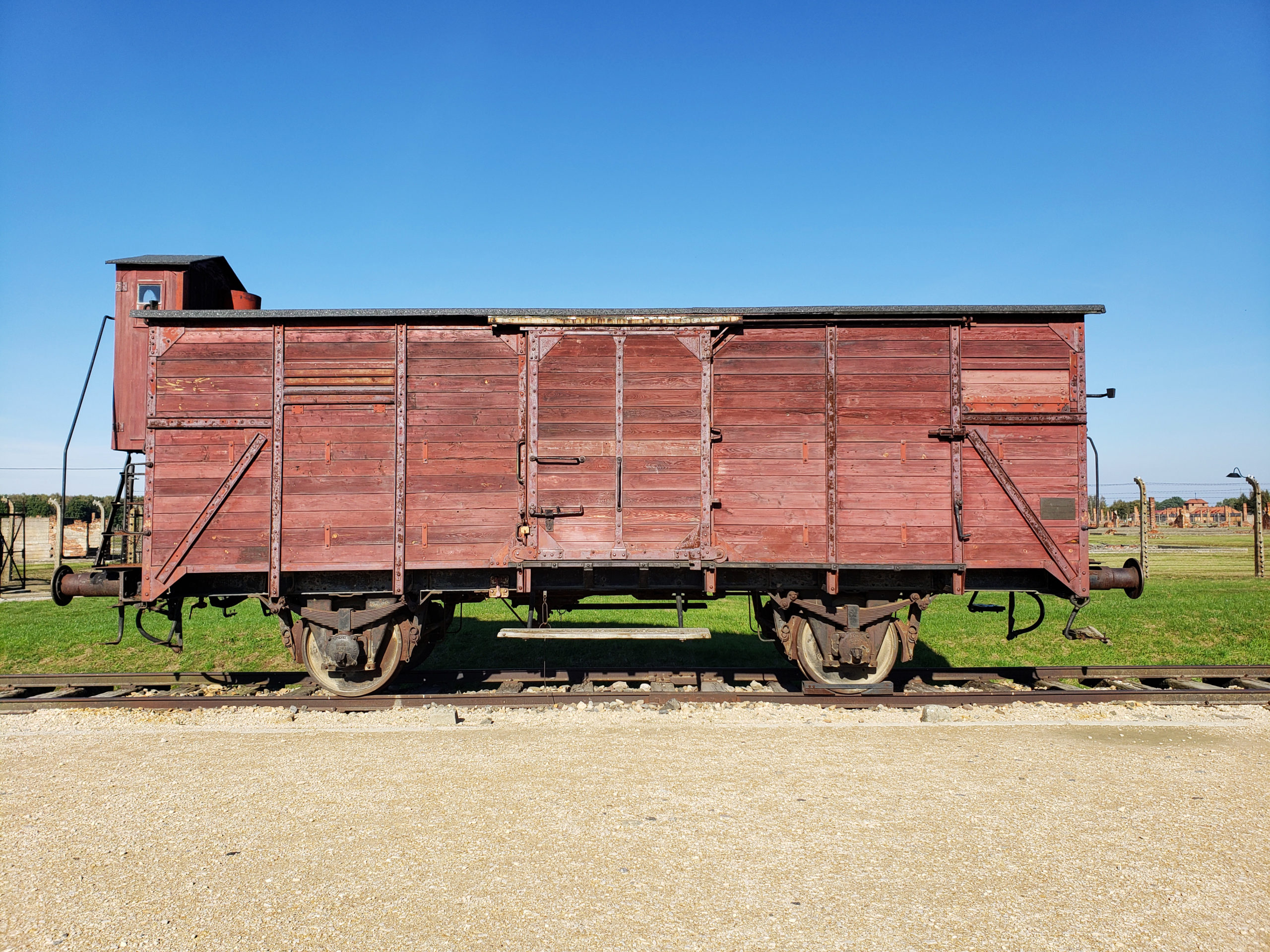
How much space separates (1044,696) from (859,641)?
2.12 meters

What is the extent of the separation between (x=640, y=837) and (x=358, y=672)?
5.10m

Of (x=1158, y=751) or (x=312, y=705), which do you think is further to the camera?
(x=312, y=705)

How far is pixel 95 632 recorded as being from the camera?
41.3 feet

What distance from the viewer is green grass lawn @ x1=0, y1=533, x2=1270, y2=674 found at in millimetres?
10812

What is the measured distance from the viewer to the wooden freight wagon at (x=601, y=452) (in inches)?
322

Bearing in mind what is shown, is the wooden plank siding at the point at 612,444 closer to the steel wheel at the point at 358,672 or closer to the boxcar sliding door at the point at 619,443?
the boxcar sliding door at the point at 619,443

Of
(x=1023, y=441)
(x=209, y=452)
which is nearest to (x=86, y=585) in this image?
(x=209, y=452)

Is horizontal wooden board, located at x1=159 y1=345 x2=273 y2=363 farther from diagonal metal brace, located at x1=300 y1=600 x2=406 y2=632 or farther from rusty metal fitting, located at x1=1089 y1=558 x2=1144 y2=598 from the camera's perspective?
rusty metal fitting, located at x1=1089 y1=558 x2=1144 y2=598

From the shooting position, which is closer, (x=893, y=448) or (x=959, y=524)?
(x=959, y=524)

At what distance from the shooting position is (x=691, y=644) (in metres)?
12.0

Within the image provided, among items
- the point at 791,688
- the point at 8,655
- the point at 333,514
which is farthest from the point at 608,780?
the point at 8,655

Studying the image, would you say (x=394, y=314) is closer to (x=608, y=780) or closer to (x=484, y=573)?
(x=484, y=573)

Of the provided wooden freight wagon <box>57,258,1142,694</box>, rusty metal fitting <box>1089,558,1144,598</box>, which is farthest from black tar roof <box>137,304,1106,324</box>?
rusty metal fitting <box>1089,558,1144,598</box>

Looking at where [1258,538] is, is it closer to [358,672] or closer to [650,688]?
[650,688]
